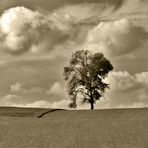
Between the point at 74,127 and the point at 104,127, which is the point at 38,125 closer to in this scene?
the point at 74,127

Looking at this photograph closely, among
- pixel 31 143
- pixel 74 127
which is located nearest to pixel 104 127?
pixel 74 127

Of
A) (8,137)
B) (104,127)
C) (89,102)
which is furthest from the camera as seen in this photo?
(89,102)

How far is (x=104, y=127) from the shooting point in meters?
27.5

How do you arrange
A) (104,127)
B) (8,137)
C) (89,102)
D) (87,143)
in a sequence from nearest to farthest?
(87,143) < (8,137) < (104,127) < (89,102)

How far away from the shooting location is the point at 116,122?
2930 centimetres

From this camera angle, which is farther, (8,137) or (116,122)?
(116,122)

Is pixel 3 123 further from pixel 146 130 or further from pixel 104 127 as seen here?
pixel 146 130

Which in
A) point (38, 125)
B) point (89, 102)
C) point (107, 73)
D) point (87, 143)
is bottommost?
point (87, 143)

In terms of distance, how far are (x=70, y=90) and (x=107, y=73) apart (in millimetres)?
6113

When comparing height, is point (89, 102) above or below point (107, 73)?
below

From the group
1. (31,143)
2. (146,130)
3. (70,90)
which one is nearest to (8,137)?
(31,143)

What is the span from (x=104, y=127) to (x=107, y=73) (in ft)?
111

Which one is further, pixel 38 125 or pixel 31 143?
pixel 38 125

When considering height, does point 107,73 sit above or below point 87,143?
above
